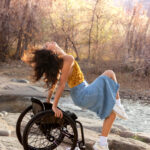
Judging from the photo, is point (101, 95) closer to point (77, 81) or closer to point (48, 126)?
point (77, 81)

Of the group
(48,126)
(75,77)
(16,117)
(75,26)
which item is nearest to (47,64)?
(75,77)

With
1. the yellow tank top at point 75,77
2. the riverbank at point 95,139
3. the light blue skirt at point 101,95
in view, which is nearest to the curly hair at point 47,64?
the yellow tank top at point 75,77

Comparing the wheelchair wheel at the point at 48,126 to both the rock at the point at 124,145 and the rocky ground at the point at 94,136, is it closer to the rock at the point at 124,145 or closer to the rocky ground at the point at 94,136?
the rocky ground at the point at 94,136

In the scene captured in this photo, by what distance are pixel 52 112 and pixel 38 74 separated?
41 cm

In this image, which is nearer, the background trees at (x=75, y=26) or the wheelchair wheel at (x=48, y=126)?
the wheelchair wheel at (x=48, y=126)

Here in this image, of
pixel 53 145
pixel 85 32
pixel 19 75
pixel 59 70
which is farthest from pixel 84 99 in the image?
pixel 85 32

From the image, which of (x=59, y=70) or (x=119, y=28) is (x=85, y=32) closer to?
(x=119, y=28)

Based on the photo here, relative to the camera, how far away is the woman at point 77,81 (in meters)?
2.32

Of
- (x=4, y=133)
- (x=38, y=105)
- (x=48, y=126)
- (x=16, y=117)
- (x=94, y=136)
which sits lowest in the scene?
(x=16, y=117)

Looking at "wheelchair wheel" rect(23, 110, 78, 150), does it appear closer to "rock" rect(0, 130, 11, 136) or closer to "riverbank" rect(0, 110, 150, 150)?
"riverbank" rect(0, 110, 150, 150)

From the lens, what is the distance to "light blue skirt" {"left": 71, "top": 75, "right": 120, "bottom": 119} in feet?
7.80

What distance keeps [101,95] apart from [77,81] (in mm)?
265

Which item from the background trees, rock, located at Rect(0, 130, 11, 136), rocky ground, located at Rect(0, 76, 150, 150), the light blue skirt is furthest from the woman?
the background trees

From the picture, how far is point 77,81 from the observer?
2.46 metres
